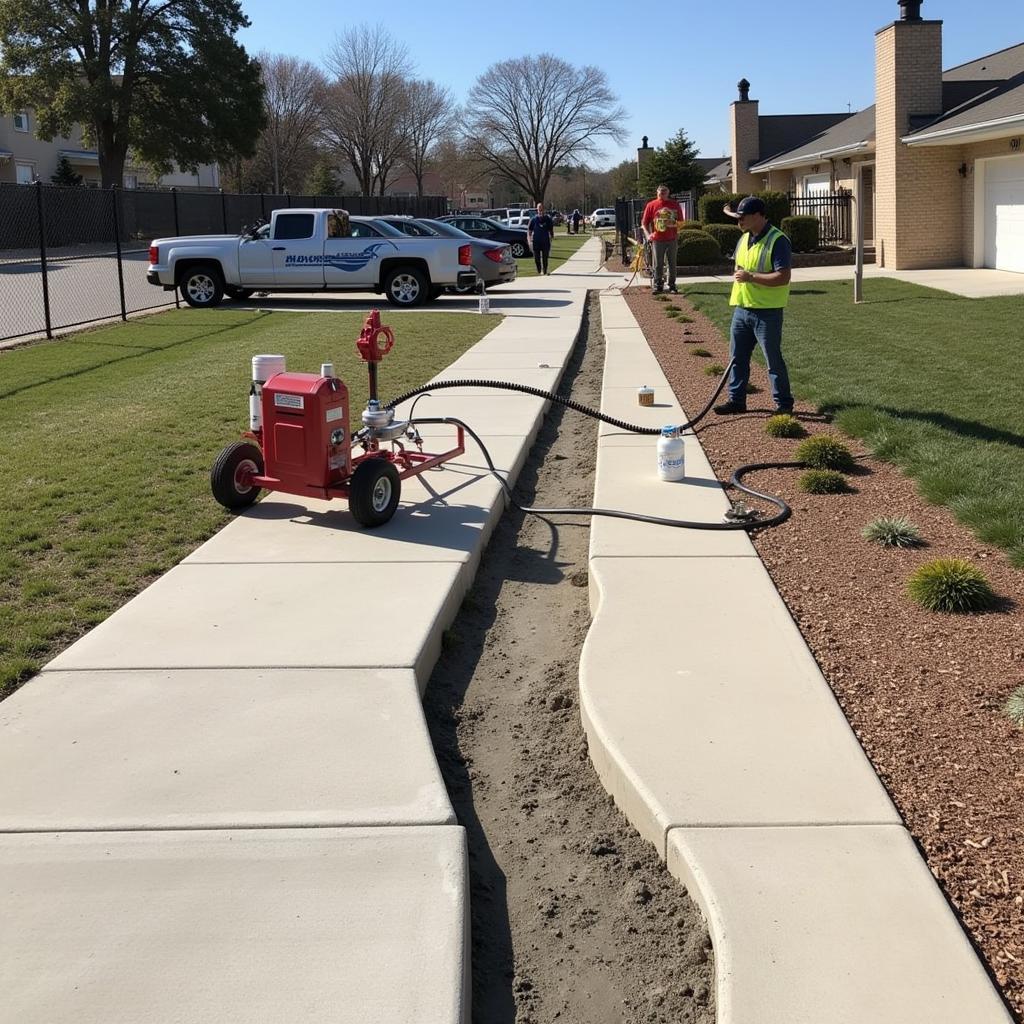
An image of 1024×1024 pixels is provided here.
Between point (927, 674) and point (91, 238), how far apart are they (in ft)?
124

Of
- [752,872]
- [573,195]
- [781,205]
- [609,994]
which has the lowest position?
[609,994]

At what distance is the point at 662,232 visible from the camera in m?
22.3

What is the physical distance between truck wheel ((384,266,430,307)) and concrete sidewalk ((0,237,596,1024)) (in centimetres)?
1633

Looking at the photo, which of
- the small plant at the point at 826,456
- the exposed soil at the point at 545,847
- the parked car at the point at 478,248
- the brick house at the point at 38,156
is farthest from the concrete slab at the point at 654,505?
the brick house at the point at 38,156

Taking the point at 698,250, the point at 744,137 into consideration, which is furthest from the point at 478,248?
the point at 744,137

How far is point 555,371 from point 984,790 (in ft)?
32.3

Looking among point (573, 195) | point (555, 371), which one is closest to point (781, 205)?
point (555, 371)

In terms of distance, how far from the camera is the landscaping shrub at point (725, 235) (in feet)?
101

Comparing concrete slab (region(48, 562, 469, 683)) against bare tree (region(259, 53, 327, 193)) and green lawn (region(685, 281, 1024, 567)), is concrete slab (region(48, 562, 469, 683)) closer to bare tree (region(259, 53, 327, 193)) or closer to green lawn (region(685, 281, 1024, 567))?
green lawn (region(685, 281, 1024, 567))

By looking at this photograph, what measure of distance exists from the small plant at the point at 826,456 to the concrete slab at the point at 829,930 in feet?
15.7

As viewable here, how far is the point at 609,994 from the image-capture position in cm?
309

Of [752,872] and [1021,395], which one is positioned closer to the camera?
[752,872]

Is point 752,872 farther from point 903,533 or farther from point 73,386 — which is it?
point 73,386

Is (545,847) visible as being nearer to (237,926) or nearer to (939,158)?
(237,926)
